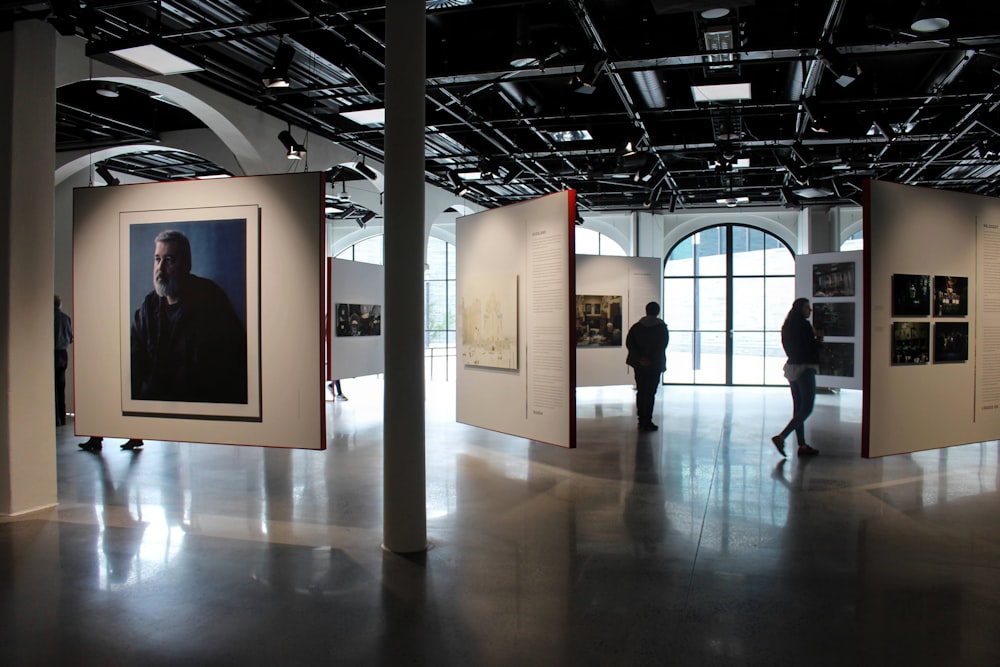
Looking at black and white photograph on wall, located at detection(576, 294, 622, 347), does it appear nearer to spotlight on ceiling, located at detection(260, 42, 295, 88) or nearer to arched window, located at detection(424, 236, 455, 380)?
spotlight on ceiling, located at detection(260, 42, 295, 88)

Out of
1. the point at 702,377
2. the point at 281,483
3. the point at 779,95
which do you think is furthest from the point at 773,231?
the point at 281,483

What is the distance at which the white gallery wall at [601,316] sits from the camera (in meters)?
16.7

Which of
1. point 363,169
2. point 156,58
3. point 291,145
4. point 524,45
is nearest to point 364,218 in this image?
point 363,169

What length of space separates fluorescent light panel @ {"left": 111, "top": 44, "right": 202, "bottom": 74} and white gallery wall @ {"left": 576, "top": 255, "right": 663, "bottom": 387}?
397 inches

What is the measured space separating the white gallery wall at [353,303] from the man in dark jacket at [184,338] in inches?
226

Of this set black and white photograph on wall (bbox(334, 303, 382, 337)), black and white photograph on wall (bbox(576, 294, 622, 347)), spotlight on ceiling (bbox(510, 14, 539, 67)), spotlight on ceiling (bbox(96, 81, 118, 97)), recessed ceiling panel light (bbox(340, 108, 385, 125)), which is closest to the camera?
spotlight on ceiling (bbox(510, 14, 539, 67))

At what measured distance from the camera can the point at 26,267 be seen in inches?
285

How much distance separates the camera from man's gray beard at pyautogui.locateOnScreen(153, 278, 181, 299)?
7.52 m

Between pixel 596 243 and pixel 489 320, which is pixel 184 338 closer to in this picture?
pixel 489 320

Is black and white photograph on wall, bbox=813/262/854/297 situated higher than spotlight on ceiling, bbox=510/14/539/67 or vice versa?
spotlight on ceiling, bbox=510/14/539/67

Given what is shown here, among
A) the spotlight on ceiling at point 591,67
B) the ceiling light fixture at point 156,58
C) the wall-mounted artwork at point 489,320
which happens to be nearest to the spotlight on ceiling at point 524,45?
the spotlight on ceiling at point 591,67

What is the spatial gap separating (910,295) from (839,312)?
8824 mm

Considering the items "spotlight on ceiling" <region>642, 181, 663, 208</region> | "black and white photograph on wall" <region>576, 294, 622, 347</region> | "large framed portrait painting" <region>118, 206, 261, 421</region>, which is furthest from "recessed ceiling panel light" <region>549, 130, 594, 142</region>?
"large framed portrait painting" <region>118, 206, 261, 421</region>

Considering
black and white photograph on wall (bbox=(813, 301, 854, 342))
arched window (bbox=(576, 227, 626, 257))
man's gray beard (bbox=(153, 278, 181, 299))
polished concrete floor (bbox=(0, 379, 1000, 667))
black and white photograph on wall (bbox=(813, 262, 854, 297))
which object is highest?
arched window (bbox=(576, 227, 626, 257))
